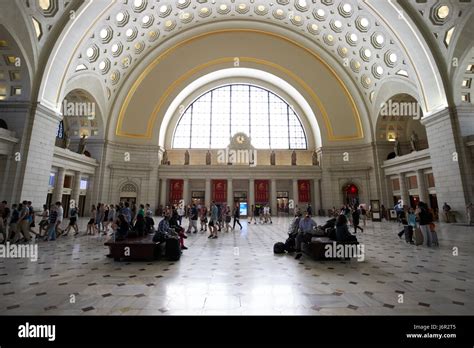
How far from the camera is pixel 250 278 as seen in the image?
4.90 m

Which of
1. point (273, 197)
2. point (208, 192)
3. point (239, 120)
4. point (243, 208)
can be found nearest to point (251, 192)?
point (243, 208)

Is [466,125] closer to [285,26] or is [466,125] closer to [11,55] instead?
[285,26]

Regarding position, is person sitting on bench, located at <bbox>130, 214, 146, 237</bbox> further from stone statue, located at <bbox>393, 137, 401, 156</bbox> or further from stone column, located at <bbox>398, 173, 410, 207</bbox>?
stone statue, located at <bbox>393, 137, 401, 156</bbox>

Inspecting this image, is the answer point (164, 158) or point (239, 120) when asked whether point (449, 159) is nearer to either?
point (239, 120)

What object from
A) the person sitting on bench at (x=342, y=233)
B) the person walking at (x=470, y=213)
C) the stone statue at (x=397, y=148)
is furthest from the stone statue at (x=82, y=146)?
the stone statue at (x=397, y=148)

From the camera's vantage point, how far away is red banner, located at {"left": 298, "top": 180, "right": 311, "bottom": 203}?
26797mm

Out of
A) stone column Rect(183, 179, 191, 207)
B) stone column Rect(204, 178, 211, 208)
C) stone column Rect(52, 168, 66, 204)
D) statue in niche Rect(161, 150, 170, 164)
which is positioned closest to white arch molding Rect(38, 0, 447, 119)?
stone column Rect(52, 168, 66, 204)

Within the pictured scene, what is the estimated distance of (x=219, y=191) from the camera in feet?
88.3

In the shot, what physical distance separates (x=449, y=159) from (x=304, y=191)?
14.0m

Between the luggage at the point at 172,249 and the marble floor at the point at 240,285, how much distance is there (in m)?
0.24

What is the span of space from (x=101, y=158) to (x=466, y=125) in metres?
29.5

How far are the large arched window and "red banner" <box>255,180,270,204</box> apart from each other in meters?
5.27

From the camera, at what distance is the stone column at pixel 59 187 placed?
59.6ft

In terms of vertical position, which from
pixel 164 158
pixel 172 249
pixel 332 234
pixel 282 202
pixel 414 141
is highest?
pixel 414 141
